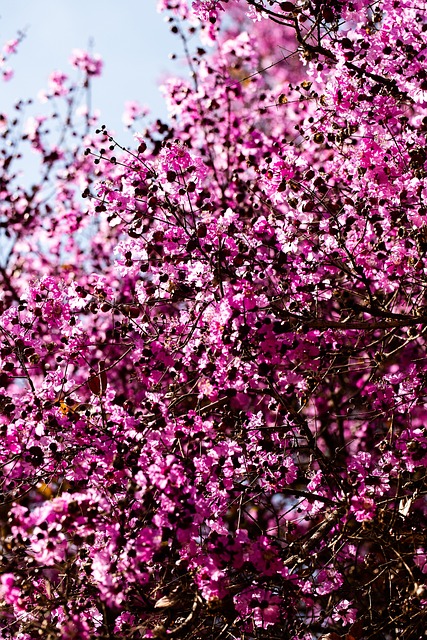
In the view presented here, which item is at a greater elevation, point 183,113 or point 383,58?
point 183,113

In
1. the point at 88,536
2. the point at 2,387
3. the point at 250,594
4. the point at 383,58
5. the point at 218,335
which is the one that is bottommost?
the point at 250,594

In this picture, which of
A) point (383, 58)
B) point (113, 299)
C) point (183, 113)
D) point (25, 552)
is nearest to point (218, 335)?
point (113, 299)

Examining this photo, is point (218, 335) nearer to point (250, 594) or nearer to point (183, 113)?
point (250, 594)

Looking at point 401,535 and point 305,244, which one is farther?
point 305,244

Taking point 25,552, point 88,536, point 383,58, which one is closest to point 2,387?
point 25,552

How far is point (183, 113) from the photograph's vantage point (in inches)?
285

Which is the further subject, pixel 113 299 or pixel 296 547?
pixel 113 299

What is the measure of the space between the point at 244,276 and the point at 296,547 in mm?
1506

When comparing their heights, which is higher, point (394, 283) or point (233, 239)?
point (233, 239)

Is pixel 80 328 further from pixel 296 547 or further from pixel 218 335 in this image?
pixel 296 547

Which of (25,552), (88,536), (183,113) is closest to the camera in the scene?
(88,536)

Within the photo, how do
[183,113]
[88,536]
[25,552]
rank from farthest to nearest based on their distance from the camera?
[183,113] < [25,552] < [88,536]

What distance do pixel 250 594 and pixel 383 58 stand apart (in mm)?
3087

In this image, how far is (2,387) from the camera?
4293 mm
